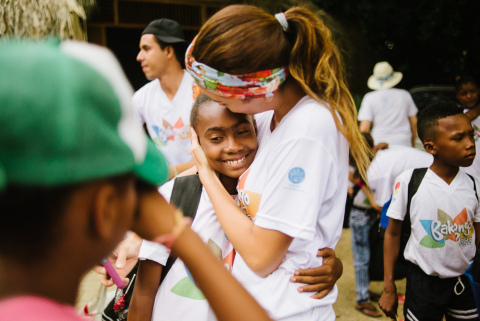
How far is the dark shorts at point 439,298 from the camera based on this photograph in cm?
273

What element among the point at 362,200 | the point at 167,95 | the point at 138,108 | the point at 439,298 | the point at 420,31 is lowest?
the point at 362,200

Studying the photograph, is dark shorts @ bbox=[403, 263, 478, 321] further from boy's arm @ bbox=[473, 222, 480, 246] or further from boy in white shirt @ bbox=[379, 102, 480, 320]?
boy's arm @ bbox=[473, 222, 480, 246]

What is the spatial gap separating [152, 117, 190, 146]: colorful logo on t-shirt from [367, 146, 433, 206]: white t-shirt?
6.05 ft

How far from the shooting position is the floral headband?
1444 millimetres

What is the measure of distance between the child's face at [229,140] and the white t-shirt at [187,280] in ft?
0.62

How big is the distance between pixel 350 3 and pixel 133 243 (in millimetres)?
7931

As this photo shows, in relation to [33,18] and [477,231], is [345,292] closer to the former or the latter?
[477,231]

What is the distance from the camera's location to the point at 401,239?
10.1ft

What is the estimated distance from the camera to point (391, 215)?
113 inches

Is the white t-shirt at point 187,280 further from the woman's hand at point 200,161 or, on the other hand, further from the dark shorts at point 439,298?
the dark shorts at point 439,298

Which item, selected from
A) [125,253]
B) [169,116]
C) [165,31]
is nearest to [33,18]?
[165,31]

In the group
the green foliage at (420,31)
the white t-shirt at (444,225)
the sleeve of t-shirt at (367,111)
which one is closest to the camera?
the white t-shirt at (444,225)

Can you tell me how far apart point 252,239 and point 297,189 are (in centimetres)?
23

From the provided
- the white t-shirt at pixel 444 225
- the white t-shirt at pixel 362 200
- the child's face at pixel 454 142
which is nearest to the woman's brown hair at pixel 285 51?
the white t-shirt at pixel 444 225
